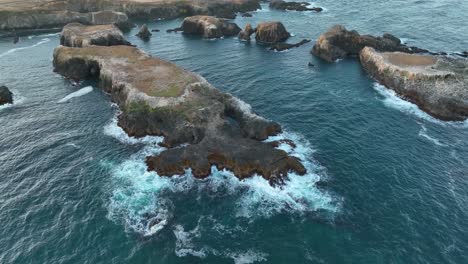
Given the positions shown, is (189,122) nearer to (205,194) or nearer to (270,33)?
(205,194)

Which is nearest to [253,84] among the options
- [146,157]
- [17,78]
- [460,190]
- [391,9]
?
[146,157]

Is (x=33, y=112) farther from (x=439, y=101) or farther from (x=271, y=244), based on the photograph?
(x=439, y=101)

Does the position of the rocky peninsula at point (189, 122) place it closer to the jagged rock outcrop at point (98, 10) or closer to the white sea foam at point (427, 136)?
the white sea foam at point (427, 136)

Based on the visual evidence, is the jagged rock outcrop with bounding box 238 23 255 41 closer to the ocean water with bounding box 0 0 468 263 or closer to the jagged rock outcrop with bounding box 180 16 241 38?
the jagged rock outcrop with bounding box 180 16 241 38

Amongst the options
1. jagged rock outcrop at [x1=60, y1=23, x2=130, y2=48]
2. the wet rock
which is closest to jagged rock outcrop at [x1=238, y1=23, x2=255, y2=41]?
the wet rock

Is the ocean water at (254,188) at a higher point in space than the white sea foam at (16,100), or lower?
lower

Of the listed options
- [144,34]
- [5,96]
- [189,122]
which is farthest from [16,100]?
[144,34]

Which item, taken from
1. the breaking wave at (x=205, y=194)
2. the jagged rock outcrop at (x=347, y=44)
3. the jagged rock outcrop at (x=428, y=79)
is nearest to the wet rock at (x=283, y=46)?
the jagged rock outcrop at (x=347, y=44)
